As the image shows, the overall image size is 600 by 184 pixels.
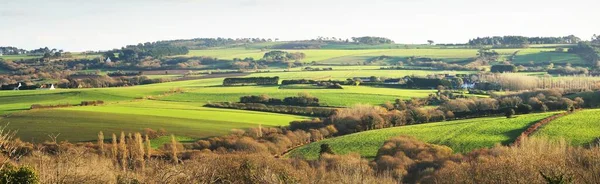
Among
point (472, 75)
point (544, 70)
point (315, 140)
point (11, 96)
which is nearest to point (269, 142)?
point (315, 140)

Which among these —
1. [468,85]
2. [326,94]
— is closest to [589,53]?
[468,85]

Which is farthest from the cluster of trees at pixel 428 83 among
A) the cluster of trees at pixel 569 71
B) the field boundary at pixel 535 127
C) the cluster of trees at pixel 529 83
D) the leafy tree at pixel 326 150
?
the leafy tree at pixel 326 150

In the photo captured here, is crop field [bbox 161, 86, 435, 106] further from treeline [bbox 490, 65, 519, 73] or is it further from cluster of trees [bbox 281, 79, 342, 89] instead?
treeline [bbox 490, 65, 519, 73]

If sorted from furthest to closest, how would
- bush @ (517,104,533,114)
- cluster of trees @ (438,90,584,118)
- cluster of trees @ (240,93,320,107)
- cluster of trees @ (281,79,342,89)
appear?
cluster of trees @ (281,79,342,89) < cluster of trees @ (240,93,320,107) < cluster of trees @ (438,90,584,118) < bush @ (517,104,533,114)

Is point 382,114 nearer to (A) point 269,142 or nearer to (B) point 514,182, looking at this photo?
(A) point 269,142

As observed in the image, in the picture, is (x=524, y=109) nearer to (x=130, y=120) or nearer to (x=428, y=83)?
(x=428, y=83)

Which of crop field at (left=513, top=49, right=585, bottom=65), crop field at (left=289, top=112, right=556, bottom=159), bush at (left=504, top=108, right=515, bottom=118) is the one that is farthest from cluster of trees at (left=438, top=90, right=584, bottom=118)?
crop field at (left=513, top=49, right=585, bottom=65)
